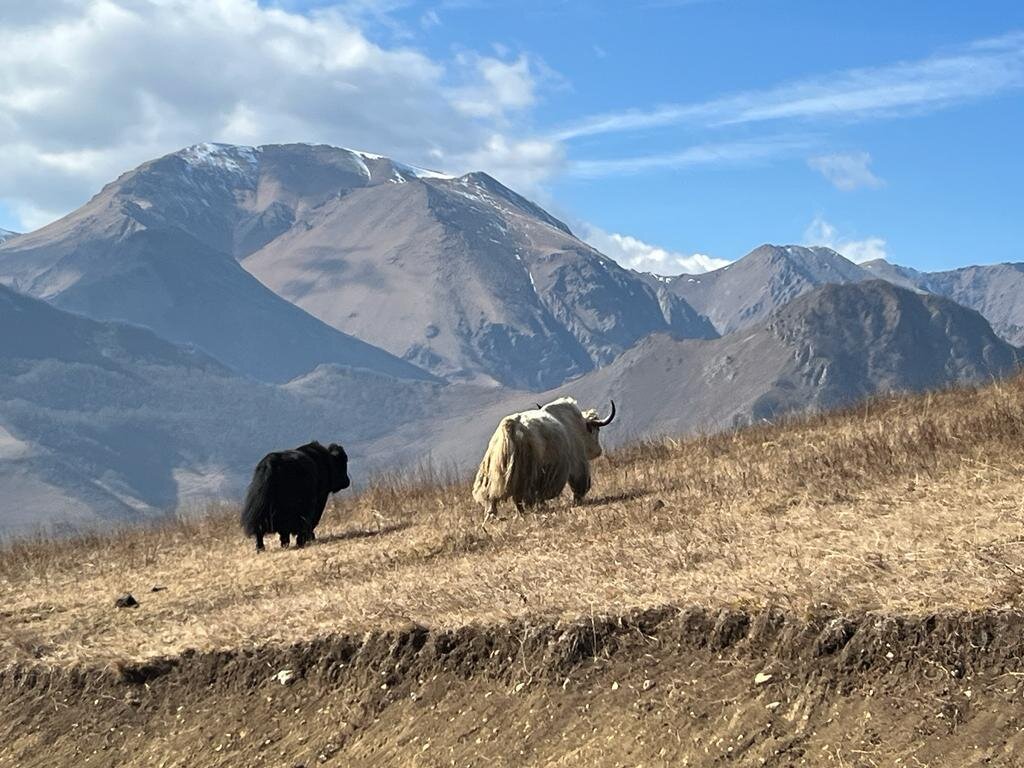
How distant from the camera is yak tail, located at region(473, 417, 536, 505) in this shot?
15297 millimetres

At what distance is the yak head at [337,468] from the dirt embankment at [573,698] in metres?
8.10

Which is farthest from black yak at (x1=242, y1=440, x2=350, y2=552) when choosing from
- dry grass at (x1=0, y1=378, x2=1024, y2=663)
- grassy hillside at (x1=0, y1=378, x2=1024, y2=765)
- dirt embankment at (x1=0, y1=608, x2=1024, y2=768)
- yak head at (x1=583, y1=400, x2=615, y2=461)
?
dirt embankment at (x1=0, y1=608, x2=1024, y2=768)

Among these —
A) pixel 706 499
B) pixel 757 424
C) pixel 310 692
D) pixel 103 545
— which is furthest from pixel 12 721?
pixel 757 424

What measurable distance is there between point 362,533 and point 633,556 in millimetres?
6571

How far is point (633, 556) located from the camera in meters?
10.6

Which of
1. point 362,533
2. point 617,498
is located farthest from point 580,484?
point 362,533

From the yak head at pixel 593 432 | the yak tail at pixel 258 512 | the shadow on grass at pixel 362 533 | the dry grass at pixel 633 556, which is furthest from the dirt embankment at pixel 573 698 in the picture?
the yak head at pixel 593 432

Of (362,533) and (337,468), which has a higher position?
(337,468)

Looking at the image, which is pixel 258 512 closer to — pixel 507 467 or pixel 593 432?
pixel 507 467

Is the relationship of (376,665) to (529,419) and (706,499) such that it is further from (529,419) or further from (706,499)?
(529,419)

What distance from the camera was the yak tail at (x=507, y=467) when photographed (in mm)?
15297

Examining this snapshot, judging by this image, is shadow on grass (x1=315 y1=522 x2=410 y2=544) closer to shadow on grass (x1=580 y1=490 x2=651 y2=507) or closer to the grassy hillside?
the grassy hillside

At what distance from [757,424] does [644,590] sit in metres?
12.9

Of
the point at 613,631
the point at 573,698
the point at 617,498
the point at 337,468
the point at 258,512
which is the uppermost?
the point at 337,468
